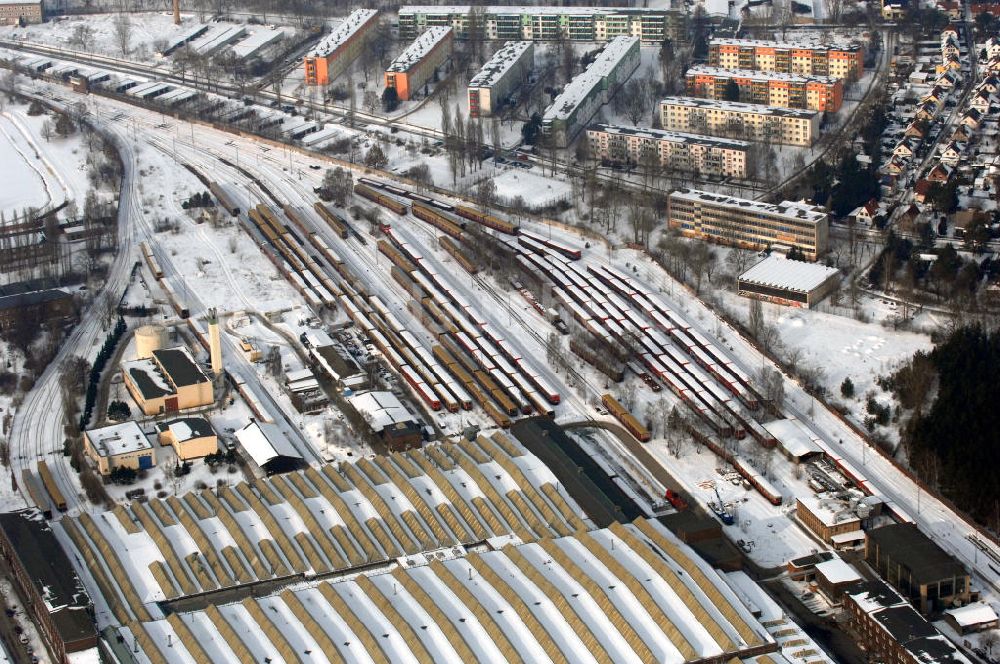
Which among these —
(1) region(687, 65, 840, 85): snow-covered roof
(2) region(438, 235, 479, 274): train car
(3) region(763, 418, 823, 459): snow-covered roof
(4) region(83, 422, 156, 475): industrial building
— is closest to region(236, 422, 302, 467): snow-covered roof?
(4) region(83, 422, 156, 475): industrial building

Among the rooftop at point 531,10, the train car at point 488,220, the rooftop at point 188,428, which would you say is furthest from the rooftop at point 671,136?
the rooftop at point 188,428

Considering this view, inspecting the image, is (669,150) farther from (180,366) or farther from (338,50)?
(180,366)

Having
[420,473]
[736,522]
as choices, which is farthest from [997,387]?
[420,473]

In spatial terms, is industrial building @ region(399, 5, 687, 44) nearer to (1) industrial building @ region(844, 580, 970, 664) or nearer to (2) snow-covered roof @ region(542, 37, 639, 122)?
(2) snow-covered roof @ region(542, 37, 639, 122)

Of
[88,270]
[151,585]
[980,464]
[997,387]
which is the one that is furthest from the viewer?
[88,270]

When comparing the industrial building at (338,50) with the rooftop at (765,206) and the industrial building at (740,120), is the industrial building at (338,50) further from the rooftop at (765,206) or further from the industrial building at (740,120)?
the rooftop at (765,206)

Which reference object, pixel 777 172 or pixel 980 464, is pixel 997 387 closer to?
pixel 980 464
